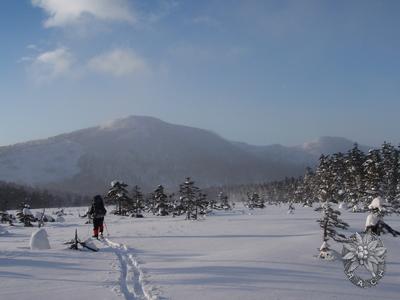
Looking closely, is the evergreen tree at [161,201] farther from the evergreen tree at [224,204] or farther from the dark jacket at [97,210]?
the dark jacket at [97,210]

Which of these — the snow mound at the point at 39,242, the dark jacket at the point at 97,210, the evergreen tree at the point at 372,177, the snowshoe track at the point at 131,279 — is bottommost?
the snowshoe track at the point at 131,279

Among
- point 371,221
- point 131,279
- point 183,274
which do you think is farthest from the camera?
point 371,221

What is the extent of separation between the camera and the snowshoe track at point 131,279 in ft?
33.5

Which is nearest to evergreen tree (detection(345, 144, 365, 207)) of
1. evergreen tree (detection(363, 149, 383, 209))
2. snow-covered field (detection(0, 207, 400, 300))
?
evergreen tree (detection(363, 149, 383, 209))

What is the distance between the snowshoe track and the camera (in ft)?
33.5

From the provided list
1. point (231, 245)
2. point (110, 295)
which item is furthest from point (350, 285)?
point (231, 245)

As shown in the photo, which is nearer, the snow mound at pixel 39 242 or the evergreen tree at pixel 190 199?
the snow mound at pixel 39 242

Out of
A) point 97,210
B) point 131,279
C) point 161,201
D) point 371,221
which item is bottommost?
point 131,279

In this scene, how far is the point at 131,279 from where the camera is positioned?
12086 millimetres

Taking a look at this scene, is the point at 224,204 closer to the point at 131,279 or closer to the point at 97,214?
the point at 97,214

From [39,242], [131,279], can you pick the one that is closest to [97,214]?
[39,242]

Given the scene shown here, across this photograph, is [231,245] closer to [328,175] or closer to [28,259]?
[28,259]

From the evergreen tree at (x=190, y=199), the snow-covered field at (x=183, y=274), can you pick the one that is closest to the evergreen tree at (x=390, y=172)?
the evergreen tree at (x=190, y=199)

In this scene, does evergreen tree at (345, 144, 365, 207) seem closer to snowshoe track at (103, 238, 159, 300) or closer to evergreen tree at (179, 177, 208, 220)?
evergreen tree at (179, 177, 208, 220)
